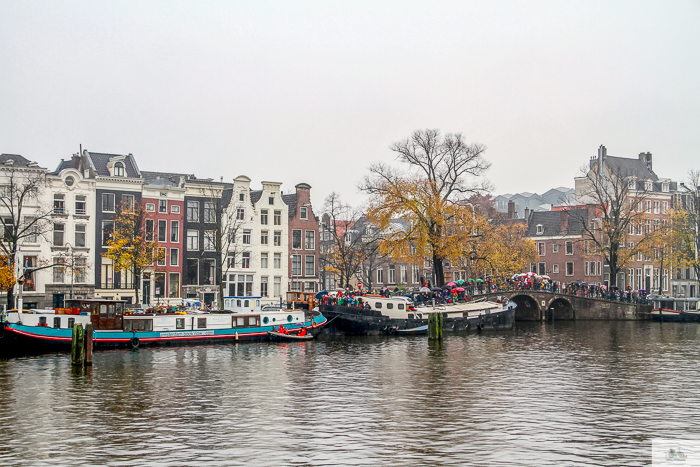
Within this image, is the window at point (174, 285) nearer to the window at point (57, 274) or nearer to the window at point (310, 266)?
the window at point (57, 274)

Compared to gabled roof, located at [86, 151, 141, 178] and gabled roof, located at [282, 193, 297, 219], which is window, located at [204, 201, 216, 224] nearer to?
gabled roof, located at [86, 151, 141, 178]

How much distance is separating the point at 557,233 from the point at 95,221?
65.3m

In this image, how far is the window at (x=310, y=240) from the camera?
86.8 m

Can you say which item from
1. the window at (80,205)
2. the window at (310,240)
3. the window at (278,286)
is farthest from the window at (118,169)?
the window at (310,240)

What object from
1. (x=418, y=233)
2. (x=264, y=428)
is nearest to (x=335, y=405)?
(x=264, y=428)

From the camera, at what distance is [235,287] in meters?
81.2

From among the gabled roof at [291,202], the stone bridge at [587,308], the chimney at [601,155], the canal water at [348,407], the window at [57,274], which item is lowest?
the canal water at [348,407]

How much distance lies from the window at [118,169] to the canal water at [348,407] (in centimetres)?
2991

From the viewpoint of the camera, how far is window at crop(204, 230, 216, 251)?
253ft

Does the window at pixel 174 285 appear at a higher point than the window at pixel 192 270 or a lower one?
lower

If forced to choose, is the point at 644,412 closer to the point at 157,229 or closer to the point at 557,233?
the point at 157,229

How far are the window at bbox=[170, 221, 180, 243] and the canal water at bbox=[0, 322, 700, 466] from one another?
28285mm

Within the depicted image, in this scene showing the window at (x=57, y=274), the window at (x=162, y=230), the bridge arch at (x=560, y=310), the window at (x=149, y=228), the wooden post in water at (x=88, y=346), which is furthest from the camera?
the bridge arch at (x=560, y=310)

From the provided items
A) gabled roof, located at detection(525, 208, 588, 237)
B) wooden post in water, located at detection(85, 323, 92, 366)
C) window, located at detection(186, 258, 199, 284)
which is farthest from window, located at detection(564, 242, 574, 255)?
wooden post in water, located at detection(85, 323, 92, 366)
